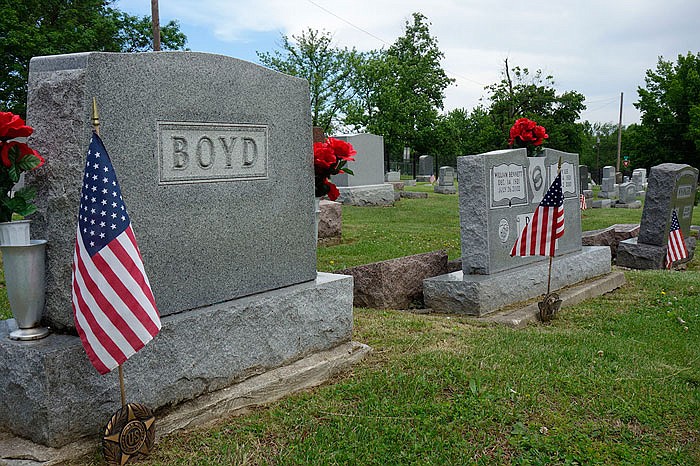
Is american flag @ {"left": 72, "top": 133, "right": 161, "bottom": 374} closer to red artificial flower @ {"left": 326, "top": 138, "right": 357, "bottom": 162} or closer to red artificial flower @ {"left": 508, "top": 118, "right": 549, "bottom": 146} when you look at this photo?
red artificial flower @ {"left": 326, "top": 138, "right": 357, "bottom": 162}

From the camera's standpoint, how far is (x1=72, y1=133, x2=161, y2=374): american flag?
297 centimetres

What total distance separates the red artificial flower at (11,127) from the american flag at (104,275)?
1.19 ft

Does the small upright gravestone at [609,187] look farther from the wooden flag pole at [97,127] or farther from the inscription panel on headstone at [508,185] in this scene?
the wooden flag pole at [97,127]

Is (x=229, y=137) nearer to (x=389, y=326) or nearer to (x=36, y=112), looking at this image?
(x=36, y=112)

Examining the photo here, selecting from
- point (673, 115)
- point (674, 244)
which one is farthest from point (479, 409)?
point (673, 115)

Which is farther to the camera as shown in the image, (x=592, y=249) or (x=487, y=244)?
(x=592, y=249)

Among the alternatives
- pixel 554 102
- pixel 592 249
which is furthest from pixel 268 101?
A: pixel 554 102

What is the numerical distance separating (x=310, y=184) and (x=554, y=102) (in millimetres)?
51565

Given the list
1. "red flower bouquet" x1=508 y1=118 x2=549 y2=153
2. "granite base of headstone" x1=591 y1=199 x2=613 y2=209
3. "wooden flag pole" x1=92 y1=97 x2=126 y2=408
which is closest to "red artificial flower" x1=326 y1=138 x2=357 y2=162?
"wooden flag pole" x1=92 y1=97 x2=126 y2=408

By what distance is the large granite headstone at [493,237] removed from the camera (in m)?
6.69

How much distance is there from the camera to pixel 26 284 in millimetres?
3162

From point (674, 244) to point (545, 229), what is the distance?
236 inches

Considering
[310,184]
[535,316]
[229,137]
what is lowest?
[535,316]

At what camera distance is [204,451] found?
10.8 ft
